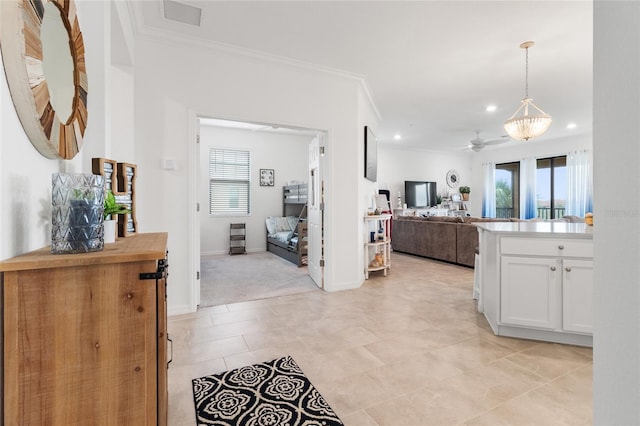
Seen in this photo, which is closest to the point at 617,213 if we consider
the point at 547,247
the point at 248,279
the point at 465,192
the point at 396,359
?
the point at 396,359

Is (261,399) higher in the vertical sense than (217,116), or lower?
lower

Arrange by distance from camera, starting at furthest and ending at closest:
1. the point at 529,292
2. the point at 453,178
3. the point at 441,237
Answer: the point at 453,178
the point at 441,237
the point at 529,292

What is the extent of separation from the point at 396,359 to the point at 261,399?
97 centimetres

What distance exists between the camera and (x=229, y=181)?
6883mm

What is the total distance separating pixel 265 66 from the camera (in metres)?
3.49

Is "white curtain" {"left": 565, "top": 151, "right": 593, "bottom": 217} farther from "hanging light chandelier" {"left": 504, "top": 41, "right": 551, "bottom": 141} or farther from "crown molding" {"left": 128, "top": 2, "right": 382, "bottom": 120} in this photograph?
"crown molding" {"left": 128, "top": 2, "right": 382, "bottom": 120}

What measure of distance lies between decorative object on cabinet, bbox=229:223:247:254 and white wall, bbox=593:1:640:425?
6.39 meters

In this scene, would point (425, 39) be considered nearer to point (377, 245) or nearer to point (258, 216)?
point (377, 245)

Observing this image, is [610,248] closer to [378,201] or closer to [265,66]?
[265,66]

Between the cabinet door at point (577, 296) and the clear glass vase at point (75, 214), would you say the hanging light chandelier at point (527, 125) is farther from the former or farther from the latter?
the clear glass vase at point (75, 214)

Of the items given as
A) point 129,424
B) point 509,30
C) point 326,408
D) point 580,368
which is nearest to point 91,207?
point 129,424

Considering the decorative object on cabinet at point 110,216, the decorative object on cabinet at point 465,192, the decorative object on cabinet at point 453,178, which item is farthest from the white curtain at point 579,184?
the decorative object on cabinet at point 110,216

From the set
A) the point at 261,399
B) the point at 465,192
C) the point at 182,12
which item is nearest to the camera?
the point at 261,399

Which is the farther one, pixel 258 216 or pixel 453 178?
pixel 453 178
